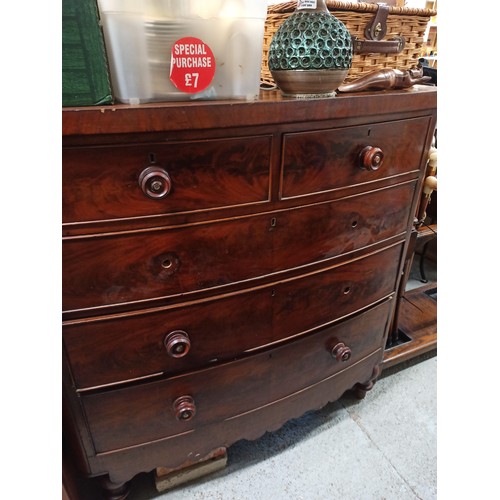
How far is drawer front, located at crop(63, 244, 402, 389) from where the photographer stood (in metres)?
0.71

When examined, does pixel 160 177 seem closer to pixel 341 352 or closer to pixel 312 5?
pixel 312 5

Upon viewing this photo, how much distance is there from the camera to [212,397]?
87 centimetres

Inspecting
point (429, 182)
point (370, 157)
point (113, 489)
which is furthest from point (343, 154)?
point (113, 489)

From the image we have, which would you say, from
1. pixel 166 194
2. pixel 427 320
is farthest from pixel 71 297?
pixel 427 320

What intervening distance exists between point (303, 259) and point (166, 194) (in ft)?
1.15

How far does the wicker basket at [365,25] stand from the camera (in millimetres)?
804

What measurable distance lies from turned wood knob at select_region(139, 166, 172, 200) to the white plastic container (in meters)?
0.11

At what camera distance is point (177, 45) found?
575mm

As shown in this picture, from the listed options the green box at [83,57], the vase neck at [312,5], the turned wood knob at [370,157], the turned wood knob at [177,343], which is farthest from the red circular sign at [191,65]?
the turned wood knob at [177,343]

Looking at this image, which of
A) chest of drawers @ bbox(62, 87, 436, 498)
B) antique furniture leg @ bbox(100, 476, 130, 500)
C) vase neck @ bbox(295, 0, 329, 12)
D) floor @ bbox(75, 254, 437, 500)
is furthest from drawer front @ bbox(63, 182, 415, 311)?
floor @ bbox(75, 254, 437, 500)

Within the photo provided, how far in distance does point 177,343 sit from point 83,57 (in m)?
0.52

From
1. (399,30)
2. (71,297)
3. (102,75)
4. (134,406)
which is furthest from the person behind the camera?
(399,30)

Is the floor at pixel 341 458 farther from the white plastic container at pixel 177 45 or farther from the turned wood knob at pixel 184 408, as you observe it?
the white plastic container at pixel 177 45
